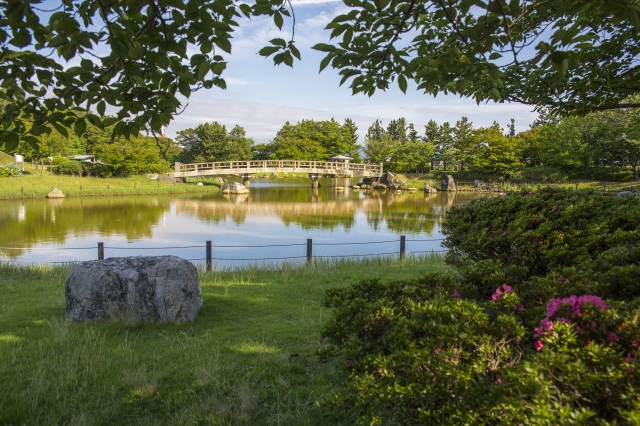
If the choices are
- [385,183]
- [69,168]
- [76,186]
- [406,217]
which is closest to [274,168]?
[385,183]

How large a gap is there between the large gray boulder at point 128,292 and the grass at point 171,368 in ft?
0.51

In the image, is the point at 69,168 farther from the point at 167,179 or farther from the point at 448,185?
the point at 448,185

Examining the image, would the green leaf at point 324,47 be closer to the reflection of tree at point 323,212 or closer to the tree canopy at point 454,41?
the tree canopy at point 454,41

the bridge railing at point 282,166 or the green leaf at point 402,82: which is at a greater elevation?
the bridge railing at point 282,166

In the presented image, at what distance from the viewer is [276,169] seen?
38.1 meters

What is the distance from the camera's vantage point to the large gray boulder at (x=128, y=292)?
14.6 feet

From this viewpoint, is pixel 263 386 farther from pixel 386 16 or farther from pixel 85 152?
pixel 85 152

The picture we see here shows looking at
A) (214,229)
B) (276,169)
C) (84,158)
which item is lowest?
(214,229)

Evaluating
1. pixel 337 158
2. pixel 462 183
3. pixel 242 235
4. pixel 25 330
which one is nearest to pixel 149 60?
pixel 25 330

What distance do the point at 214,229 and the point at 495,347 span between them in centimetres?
1591

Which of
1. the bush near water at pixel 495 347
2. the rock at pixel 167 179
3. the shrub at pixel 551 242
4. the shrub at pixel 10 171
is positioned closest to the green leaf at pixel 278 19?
the bush near water at pixel 495 347

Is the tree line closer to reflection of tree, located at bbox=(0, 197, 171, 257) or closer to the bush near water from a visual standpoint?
reflection of tree, located at bbox=(0, 197, 171, 257)

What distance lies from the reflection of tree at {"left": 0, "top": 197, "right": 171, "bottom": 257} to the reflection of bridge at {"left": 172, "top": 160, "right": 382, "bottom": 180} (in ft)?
31.6

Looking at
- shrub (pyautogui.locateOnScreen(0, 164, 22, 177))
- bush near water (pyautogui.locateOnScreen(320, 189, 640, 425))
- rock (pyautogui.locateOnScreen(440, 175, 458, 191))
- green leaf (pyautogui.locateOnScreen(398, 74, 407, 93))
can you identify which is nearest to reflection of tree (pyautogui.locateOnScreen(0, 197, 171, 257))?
shrub (pyautogui.locateOnScreen(0, 164, 22, 177))
